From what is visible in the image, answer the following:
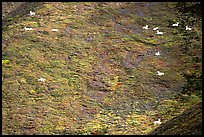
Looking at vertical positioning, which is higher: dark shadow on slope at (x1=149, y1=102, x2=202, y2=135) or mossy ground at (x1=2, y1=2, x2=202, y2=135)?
dark shadow on slope at (x1=149, y1=102, x2=202, y2=135)

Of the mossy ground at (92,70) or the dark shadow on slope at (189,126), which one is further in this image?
the mossy ground at (92,70)

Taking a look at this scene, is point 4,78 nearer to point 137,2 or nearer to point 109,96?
point 109,96

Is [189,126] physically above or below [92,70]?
above

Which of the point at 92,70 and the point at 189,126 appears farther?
the point at 92,70

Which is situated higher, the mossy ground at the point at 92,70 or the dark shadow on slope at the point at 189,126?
the dark shadow on slope at the point at 189,126

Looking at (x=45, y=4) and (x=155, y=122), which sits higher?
(x=45, y=4)

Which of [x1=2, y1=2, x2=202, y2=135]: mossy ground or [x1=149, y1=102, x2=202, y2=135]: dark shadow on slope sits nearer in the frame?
[x1=149, y1=102, x2=202, y2=135]: dark shadow on slope

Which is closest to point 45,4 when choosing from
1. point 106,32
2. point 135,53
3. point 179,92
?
point 106,32

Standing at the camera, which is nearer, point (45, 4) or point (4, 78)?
point (4, 78)
